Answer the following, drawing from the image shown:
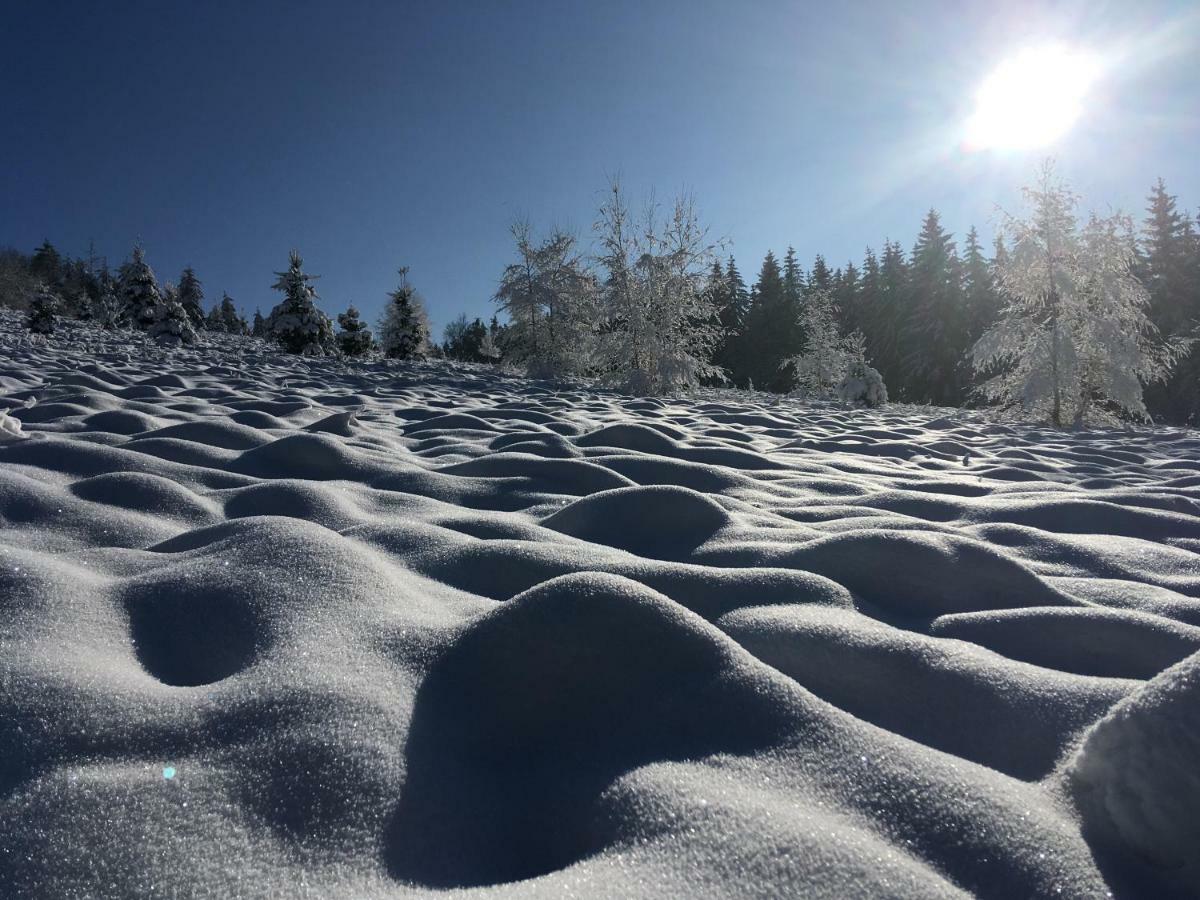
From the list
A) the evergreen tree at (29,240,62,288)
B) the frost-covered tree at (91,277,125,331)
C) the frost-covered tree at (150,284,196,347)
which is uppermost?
the evergreen tree at (29,240,62,288)

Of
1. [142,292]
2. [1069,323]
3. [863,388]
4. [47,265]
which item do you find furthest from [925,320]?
[47,265]

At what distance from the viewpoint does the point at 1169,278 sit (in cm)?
2316

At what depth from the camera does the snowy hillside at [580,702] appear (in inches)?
24.1

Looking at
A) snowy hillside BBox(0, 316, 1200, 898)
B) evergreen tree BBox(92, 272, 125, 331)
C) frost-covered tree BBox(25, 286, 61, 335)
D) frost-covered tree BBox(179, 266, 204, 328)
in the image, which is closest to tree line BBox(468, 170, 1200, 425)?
snowy hillside BBox(0, 316, 1200, 898)

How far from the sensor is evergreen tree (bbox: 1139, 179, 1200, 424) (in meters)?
21.0

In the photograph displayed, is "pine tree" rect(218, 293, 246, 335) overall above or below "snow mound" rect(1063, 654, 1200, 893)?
above

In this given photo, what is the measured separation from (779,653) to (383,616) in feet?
2.26

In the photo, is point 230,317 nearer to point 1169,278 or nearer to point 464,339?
point 464,339

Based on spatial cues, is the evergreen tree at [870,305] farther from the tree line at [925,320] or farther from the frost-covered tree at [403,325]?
the frost-covered tree at [403,325]

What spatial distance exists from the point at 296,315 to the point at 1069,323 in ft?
75.8

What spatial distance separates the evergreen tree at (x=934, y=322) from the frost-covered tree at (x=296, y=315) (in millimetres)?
26308

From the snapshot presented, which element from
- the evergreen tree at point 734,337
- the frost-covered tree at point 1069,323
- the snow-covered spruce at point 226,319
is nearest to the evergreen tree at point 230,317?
the snow-covered spruce at point 226,319

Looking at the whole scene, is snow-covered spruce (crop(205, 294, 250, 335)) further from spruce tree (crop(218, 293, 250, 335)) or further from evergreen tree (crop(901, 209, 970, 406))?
evergreen tree (crop(901, 209, 970, 406))

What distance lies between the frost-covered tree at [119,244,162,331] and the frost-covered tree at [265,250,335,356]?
433 centimetres
